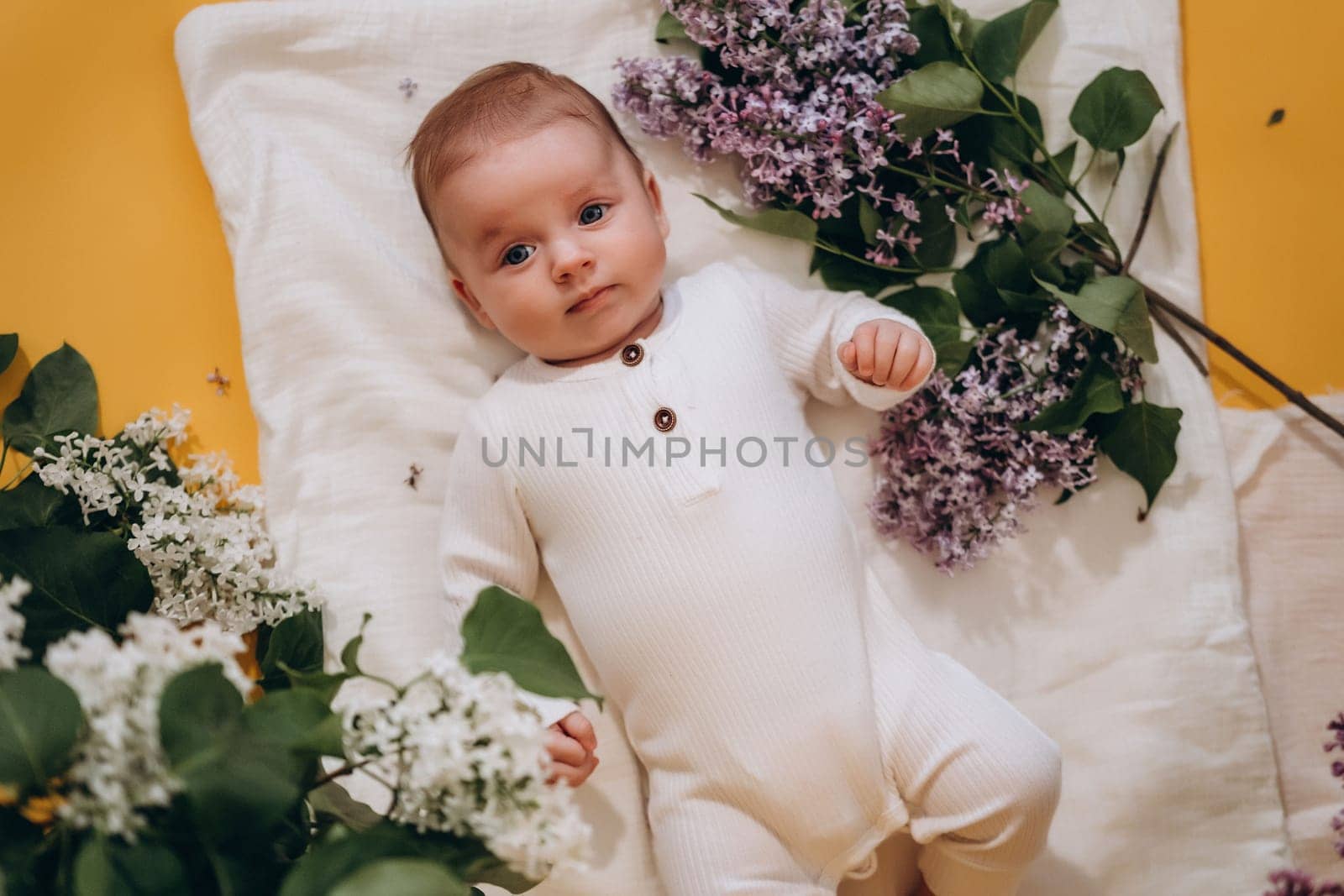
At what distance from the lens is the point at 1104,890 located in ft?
3.89

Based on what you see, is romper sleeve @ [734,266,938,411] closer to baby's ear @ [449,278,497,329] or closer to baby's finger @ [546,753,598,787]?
baby's ear @ [449,278,497,329]

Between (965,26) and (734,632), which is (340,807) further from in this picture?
(965,26)

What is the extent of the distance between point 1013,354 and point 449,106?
712 mm

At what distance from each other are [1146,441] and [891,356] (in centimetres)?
33

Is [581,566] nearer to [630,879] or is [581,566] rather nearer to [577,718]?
[577,718]

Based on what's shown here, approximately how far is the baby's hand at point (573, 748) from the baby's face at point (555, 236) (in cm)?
41

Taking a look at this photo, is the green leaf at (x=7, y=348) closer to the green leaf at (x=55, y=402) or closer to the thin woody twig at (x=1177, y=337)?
the green leaf at (x=55, y=402)

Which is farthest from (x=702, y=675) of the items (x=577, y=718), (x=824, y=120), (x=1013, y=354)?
(x=824, y=120)

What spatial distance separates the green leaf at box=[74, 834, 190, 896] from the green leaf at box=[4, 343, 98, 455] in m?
0.80

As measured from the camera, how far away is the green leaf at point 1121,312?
1124mm

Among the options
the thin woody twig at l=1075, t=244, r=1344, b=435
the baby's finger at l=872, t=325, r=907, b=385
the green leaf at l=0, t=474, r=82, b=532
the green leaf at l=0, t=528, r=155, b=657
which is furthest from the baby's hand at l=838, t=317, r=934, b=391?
the green leaf at l=0, t=474, r=82, b=532

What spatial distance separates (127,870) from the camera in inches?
23.5

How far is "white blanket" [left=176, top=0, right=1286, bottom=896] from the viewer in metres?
1.20

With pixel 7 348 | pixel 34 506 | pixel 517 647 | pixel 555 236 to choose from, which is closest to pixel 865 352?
pixel 555 236
